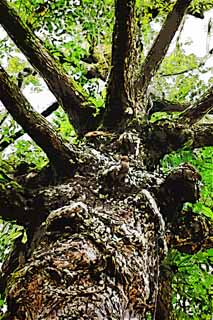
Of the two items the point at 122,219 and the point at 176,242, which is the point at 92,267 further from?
the point at 176,242

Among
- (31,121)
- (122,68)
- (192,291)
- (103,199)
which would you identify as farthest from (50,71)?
(192,291)

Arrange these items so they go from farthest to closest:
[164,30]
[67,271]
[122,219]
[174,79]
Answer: [174,79]
[164,30]
[122,219]
[67,271]

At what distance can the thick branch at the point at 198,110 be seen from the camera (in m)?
3.90

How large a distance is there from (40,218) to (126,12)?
156 centimetres

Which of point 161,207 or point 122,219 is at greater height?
point 161,207

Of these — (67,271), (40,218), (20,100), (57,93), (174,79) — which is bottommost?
(67,271)

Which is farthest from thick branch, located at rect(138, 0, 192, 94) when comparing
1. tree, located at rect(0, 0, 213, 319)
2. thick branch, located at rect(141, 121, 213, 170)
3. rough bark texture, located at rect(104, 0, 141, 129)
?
thick branch, located at rect(141, 121, 213, 170)

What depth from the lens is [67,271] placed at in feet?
7.00

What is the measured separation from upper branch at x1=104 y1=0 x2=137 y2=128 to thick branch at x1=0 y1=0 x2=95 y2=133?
0.29 m

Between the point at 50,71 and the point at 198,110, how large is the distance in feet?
4.24

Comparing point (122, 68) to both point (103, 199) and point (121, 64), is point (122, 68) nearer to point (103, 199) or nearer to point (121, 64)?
point (121, 64)

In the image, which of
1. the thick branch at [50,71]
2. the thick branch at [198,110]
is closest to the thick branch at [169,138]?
the thick branch at [198,110]

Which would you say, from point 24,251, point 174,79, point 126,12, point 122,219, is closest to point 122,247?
point 122,219

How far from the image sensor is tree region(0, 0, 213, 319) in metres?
2.12
